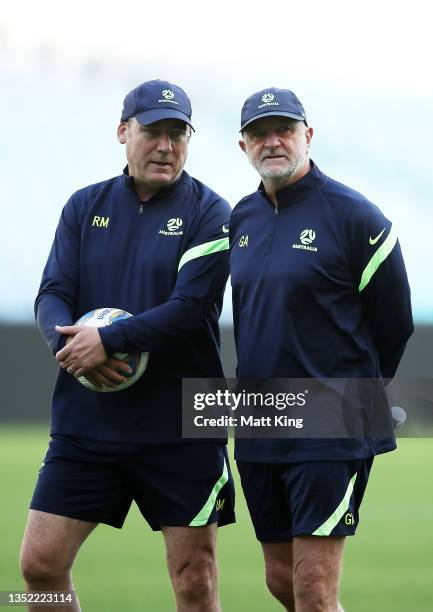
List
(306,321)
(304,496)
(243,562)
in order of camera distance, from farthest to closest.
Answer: (243,562)
(306,321)
(304,496)

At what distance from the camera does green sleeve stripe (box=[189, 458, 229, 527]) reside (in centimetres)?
509

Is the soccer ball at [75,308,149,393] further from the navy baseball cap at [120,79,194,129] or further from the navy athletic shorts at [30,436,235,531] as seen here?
the navy baseball cap at [120,79,194,129]

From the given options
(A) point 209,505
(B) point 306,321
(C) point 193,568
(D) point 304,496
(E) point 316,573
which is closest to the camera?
(E) point 316,573

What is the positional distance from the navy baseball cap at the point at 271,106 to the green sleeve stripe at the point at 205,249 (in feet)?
1.61

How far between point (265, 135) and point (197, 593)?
1889 millimetres

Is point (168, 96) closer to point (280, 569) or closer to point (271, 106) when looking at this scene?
point (271, 106)

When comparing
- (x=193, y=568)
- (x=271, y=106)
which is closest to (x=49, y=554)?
(x=193, y=568)

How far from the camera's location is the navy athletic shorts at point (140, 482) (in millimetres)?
5133

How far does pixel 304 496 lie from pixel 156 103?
177 centimetres

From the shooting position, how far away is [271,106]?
5055 millimetres

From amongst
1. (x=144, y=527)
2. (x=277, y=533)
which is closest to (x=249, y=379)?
(x=277, y=533)

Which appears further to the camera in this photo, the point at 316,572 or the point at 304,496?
the point at 304,496

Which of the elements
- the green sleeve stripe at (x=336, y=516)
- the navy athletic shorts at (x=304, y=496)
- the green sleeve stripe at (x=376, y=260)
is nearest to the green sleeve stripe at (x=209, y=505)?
the navy athletic shorts at (x=304, y=496)

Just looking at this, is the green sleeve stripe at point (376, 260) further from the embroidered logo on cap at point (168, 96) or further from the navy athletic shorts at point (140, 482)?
the embroidered logo on cap at point (168, 96)
